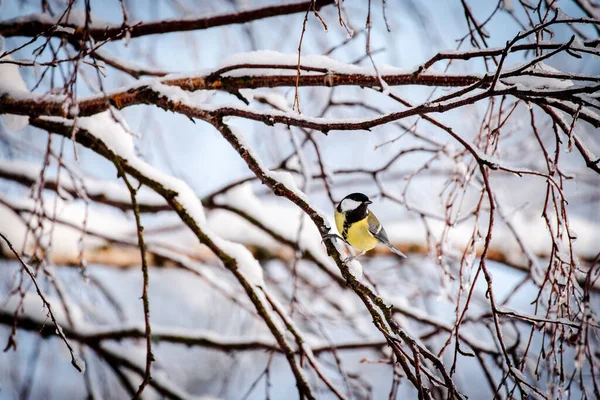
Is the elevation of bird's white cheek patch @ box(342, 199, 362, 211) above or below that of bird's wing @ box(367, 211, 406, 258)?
above

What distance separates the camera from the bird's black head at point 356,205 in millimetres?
1321

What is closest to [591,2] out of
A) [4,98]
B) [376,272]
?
[376,272]

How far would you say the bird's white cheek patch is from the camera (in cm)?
133

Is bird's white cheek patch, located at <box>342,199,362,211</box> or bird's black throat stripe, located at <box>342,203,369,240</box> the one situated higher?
bird's white cheek patch, located at <box>342,199,362,211</box>

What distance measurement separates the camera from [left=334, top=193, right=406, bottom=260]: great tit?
130cm

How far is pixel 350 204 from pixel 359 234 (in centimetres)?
11

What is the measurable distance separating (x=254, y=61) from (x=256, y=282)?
0.71 meters

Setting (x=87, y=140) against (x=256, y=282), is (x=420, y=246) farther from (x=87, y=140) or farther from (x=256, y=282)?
(x=87, y=140)

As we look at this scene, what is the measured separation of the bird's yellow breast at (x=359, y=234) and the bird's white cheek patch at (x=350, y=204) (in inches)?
1.2

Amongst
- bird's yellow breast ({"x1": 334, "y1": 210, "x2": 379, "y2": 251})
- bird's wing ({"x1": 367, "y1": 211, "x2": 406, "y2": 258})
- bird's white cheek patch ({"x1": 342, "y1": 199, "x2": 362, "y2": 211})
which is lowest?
bird's yellow breast ({"x1": 334, "y1": 210, "x2": 379, "y2": 251})

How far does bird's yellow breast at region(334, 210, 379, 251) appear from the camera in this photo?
1.30m

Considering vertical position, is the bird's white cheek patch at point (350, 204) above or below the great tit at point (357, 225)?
above

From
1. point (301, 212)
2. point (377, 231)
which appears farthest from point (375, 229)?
point (301, 212)

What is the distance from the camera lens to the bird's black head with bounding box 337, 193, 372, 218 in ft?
4.33
